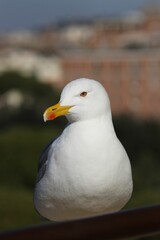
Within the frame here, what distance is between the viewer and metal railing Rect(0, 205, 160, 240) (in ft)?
3.00

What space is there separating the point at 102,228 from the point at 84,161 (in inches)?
20.2

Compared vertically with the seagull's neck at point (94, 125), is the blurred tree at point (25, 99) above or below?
below

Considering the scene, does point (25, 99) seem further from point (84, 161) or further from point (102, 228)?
point (102, 228)

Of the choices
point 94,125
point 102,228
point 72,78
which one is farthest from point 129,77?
point 102,228

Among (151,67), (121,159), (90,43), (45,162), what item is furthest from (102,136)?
(90,43)

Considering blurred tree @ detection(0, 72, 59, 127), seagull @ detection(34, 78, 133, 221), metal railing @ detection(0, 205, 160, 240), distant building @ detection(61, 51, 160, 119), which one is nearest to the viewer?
metal railing @ detection(0, 205, 160, 240)

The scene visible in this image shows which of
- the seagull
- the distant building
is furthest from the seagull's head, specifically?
the distant building

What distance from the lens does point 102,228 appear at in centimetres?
95

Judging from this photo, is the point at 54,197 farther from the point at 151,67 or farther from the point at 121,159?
the point at 151,67

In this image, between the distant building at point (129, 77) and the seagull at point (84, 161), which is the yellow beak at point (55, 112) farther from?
the distant building at point (129, 77)

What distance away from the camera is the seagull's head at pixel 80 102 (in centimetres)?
150

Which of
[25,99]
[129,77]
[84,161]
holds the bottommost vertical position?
[129,77]

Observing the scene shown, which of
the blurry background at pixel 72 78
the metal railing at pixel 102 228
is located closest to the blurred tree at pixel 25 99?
the blurry background at pixel 72 78

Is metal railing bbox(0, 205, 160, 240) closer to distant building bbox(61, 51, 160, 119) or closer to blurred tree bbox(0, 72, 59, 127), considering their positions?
blurred tree bbox(0, 72, 59, 127)
